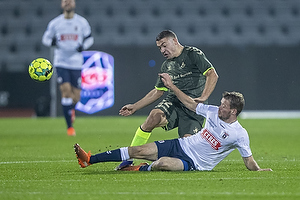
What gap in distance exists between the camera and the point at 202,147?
5629 mm

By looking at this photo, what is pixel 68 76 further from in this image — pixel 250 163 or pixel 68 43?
pixel 250 163

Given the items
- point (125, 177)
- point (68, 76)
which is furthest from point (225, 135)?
point (68, 76)

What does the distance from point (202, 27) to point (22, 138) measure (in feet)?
28.5

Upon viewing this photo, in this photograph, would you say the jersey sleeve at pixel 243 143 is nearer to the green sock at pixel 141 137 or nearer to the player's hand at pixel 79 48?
the green sock at pixel 141 137

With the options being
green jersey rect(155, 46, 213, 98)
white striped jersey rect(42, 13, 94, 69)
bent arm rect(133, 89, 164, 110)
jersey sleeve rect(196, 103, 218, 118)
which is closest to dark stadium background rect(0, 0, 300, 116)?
white striped jersey rect(42, 13, 94, 69)

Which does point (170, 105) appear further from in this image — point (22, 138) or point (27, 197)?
point (22, 138)

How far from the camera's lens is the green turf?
4301 millimetres

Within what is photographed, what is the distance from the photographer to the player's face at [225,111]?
5.47 meters

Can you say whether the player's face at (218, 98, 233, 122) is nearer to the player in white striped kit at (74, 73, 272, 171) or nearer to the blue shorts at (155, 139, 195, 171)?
the player in white striped kit at (74, 73, 272, 171)

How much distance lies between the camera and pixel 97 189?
4.51m

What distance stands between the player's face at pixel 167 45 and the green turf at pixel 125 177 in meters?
1.33

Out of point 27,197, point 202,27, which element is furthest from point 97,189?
point 202,27

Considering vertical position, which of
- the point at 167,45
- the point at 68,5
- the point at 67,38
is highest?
the point at 68,5

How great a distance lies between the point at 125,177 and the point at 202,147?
0.83 m
